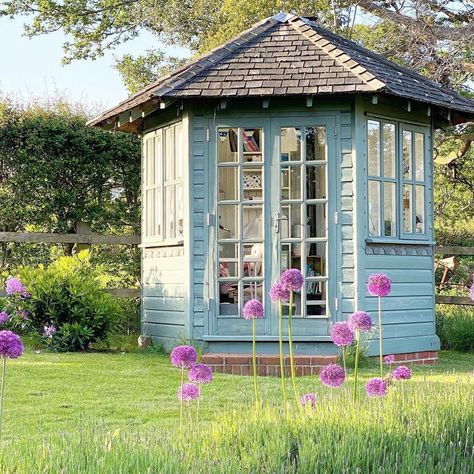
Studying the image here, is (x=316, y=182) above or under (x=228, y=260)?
above

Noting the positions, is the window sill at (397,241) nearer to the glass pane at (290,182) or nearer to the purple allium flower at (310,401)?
the glass pane at (290,182)

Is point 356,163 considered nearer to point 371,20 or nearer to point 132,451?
point 132,451

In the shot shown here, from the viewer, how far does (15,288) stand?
9672 mm

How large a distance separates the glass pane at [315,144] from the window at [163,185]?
145 centimetres

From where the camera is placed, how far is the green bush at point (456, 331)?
11570 millimetres

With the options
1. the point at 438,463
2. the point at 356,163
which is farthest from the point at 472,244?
the point at 438,463

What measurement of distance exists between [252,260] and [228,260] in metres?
0.26

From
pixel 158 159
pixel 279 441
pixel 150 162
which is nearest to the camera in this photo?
pixel 279 441

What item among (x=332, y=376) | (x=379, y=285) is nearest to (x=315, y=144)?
(x=379, y=285)

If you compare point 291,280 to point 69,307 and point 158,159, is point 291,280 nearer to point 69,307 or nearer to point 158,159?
point 69,307

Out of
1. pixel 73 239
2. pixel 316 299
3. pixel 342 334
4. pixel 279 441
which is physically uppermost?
pixel 73 239

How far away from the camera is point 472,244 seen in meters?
15.9

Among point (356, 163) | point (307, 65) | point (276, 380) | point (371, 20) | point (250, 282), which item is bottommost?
point (276, 380)

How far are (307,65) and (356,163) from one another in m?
1.21
